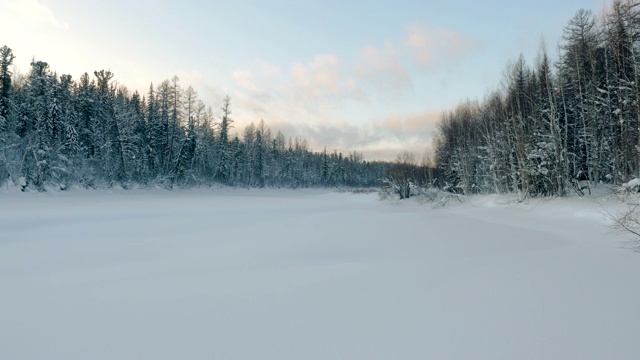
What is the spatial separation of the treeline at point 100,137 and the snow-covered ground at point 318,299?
2370cm

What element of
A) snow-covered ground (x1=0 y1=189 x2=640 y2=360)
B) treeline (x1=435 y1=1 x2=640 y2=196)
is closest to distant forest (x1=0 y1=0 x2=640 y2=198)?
treeline (x1=435 y1=1 x2=640 y2=196)

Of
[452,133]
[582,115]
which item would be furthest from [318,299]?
[452,133]

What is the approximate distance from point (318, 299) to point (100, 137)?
146 feet

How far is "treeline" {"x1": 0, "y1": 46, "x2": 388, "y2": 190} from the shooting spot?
29.7 meters

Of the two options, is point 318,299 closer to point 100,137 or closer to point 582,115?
point 582,115

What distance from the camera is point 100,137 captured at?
39.5m

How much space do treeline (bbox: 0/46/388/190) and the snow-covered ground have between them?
77.7ft

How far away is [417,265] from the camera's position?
659 centimetres

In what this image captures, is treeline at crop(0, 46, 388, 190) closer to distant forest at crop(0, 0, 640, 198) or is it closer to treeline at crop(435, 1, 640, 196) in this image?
distant forest at crop(0, 0, 640, 198)

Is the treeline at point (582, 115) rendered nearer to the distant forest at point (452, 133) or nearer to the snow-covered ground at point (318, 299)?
the distant forest at point (452, 133)

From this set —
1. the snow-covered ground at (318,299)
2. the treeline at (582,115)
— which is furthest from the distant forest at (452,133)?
the snow-covered ground at (318,299)

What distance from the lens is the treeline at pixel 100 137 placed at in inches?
1171

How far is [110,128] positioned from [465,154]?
42.5 metres

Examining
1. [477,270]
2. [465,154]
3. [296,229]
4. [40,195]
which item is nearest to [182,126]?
[40,195]
